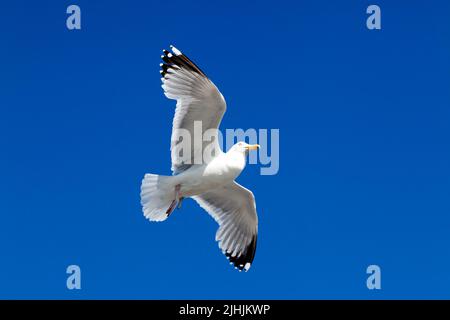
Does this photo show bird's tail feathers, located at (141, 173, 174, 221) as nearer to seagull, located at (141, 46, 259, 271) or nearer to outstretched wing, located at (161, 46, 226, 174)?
seagull, located at (141, 46, 259, 271)

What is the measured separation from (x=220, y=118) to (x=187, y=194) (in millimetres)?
765

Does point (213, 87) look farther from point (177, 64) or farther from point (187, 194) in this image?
point (187, 194)

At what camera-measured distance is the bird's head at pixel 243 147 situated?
645 centimetres

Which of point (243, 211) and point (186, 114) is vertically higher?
point (186, 114)

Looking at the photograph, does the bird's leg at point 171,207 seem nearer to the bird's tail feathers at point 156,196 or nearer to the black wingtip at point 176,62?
the bird's tail feathers at point 156,196

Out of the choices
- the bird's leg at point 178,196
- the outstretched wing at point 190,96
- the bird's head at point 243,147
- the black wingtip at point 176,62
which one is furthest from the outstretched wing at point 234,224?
the black wingtip at point 176,62

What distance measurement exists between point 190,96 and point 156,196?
0.92 metres

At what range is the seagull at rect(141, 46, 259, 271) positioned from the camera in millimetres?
6262

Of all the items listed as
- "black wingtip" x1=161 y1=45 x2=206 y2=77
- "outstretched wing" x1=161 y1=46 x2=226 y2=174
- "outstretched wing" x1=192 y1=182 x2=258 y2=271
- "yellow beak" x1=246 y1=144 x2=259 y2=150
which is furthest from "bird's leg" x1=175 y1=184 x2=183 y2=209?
"black wingtip" x1=161 y1=45 x2=206 y2=77

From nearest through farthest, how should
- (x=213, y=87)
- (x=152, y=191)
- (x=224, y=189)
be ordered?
(x=213, y=87) < (x=152, y=191) < (x=224, y=189)

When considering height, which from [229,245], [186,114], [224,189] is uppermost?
[186,114]

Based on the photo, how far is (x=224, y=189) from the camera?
277 inches

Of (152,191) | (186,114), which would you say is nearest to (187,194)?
(152,191)

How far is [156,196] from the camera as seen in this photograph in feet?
21.7
